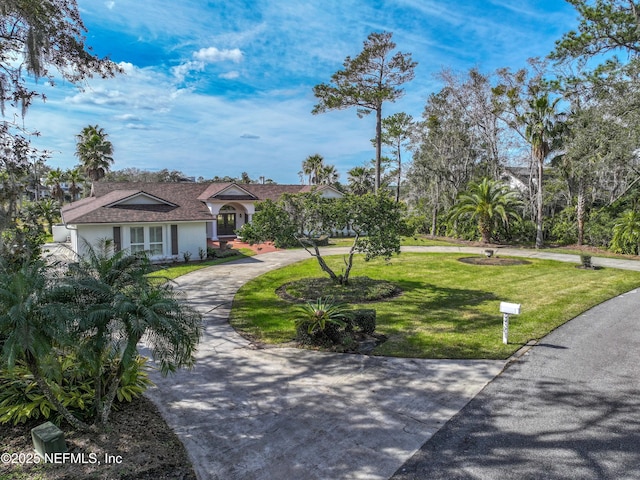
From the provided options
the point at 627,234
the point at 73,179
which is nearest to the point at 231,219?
the point at 73,179

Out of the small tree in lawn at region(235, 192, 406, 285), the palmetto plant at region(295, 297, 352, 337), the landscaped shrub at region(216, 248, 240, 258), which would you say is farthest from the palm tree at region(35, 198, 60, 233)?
the palmetto plant at region(295, 297, 352, 337)

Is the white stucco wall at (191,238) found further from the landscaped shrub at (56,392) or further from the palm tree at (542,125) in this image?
the palm tree at (542,125)

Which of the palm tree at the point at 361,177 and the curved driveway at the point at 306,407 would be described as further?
the palm tree at the point at 361,177

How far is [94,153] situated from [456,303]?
34112mm

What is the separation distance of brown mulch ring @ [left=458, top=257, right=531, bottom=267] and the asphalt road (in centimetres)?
1170

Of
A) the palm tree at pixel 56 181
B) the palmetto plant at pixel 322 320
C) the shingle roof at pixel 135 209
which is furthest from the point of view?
the palm tree at pixel 56 181

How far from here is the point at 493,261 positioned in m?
20.7

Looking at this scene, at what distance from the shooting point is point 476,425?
18.4 ft

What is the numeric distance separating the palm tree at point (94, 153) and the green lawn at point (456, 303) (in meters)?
24.6

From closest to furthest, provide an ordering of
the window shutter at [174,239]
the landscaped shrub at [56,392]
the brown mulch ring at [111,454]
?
the brown mulch ring at [111,454]
the landscaped shrub at [56,392]
the window shutter at [174,239]

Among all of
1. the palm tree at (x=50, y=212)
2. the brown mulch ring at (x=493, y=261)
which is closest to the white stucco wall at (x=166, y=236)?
the palm tree at (x=50, y=212)

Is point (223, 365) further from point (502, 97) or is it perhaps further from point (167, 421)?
point (502, 97)

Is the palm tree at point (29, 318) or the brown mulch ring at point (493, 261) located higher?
the palm tree at point (29, 318)

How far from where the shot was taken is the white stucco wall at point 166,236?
19.9 metres
